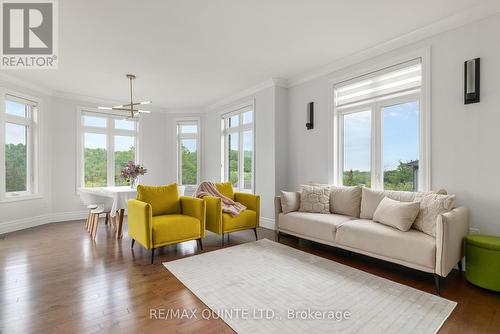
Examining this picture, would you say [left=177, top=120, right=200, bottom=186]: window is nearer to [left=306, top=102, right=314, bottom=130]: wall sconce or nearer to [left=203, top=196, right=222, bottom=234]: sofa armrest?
[left=203, top=196, right=222, bottom=234]: sofa armrest

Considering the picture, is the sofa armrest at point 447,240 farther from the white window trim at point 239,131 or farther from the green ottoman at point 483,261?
the white window trim at point 239,131

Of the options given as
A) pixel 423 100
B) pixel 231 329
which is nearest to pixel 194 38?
pixel 423 100

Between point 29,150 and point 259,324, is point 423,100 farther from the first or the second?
point 29,150

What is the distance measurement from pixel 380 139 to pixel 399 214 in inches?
52.2

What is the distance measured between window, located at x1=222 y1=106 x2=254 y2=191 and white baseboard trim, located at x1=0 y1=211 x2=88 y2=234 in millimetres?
3350

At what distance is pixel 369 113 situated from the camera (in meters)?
3.84

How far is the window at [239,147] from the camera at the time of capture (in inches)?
220

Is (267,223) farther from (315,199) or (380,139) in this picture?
(380,139)

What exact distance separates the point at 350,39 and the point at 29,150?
19.7 ft

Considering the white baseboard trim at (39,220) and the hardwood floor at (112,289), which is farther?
the white baseboard trim at (39,220)

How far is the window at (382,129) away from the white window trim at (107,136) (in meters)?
4.90

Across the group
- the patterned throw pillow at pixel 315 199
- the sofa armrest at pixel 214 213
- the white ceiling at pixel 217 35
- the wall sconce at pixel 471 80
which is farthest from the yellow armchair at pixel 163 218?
the wall sconce at pixel 471 80

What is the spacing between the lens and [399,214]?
2.75 metres

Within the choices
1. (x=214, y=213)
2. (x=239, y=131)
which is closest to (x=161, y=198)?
(x=214, y=213)
